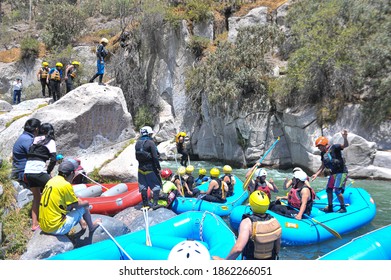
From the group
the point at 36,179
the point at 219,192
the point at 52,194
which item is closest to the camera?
the point at 52,194

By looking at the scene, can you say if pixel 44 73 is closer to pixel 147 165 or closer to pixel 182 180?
pixel 182 180

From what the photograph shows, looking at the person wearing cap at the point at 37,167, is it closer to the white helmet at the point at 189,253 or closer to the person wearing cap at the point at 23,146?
the person wearing cap at the point at 23,146

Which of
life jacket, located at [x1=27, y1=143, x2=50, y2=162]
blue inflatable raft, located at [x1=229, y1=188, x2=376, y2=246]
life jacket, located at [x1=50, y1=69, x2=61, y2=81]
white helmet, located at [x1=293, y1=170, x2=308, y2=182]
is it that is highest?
life jacket, located at [x1=50, y1=69, x2=61, y2=81]

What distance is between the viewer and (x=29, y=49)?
2417 centimetres

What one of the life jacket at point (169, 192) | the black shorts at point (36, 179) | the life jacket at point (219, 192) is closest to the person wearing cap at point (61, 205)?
the black shorts at point (36, 179)

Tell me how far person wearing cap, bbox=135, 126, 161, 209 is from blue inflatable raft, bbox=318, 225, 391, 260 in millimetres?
3856

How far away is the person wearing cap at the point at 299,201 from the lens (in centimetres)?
705

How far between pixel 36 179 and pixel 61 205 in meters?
0.92

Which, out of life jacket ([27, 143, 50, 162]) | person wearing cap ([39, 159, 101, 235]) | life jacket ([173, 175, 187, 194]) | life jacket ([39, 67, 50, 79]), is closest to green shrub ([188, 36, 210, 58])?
life jacket ([39, 67, 50, 79])

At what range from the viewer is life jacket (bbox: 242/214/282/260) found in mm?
3502

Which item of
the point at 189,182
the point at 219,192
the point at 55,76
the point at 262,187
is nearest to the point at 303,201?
the point at 262,187

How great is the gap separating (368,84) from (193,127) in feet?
31.3

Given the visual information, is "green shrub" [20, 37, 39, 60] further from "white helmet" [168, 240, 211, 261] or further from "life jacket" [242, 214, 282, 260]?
"life jacket" [242, 214, 282, 260]

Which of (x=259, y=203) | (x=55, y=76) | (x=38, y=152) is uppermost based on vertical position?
(x=55, y=76)
